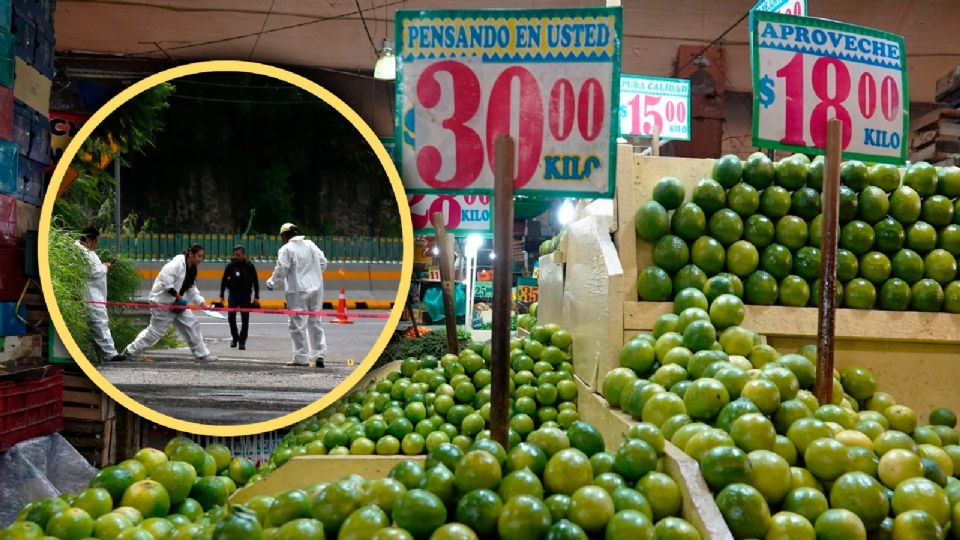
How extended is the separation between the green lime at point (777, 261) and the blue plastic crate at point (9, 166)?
349 centimetres

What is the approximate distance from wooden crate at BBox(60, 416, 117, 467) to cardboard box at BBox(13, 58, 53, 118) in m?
1.63

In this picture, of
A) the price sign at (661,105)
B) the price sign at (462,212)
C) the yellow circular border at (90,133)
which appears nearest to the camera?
the yellow circular border at (90,133)

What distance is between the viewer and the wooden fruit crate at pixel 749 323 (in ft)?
9.17

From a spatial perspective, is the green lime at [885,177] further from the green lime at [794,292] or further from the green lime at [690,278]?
the green lime at [690,278]

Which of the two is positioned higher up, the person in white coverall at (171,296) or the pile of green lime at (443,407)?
the person in white coverall at (171,296)

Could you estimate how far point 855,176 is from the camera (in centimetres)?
297

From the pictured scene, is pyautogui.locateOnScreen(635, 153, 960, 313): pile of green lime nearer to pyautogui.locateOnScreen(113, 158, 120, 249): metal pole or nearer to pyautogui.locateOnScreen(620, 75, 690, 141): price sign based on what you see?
pyautogui.locateOnScreen(113, 158, 120, 249): metal pole

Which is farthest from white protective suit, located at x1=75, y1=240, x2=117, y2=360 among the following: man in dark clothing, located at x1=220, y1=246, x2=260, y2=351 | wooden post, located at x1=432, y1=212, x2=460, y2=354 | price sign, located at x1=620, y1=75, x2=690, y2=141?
price sign, located at x1=620, y1=75, x2=690, y2=141

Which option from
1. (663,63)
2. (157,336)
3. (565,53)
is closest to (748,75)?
(663,63)

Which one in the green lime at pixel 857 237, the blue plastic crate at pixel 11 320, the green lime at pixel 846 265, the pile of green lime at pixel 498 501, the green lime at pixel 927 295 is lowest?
the pile of green lime at pixel 498 501

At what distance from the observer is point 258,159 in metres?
9.37

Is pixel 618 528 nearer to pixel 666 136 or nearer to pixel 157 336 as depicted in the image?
pixel 157 336

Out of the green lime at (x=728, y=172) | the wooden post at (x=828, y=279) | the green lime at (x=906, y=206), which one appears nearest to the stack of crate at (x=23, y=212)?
the green lime at (x=728, y=172)

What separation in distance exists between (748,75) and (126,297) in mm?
8640
